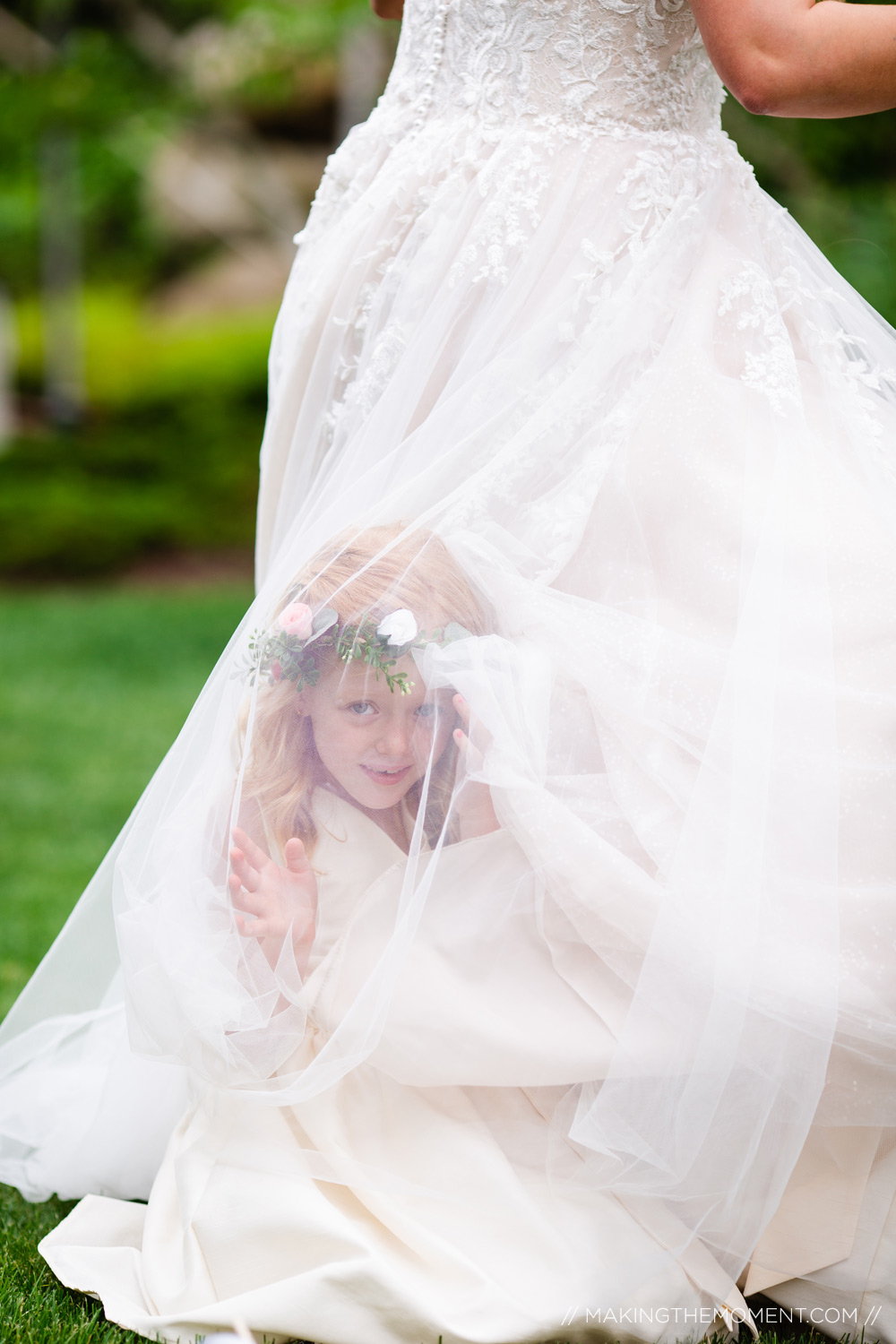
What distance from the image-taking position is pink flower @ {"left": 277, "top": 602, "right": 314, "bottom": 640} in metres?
1.63

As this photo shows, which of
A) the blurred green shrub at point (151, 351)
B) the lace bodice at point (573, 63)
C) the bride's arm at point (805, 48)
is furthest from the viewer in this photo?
the blurred green shrub at point (151, 351)

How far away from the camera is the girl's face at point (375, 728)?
1.60m

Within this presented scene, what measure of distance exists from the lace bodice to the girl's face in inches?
32.8

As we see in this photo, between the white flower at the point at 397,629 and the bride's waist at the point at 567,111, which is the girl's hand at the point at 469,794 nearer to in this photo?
the white flower at the point at 397,629

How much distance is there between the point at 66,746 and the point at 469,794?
152 inches

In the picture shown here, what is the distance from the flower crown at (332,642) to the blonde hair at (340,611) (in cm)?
2

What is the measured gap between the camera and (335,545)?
1.71 m

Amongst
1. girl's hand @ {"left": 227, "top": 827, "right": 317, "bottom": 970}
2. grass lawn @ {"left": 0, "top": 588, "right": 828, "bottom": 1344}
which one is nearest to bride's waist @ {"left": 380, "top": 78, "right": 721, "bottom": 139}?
girl's hand @ {"left": 227, "top": 827, "right": 317, "bottom": 970}

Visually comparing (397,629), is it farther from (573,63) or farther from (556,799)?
(573,63)

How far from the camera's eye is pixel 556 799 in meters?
1.55

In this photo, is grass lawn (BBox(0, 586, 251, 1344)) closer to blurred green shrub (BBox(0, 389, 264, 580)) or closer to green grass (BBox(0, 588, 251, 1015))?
green grass (BBox(0, 588, 251, 1015))

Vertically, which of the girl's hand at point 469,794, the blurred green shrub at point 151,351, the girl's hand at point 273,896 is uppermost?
the blurred green shrub at point 151,351

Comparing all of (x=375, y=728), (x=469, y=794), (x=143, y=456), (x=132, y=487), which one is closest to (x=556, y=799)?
(x=469, y=794)

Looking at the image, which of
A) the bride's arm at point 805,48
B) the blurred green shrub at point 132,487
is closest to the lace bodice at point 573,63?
the bride's arm at point 805,48
